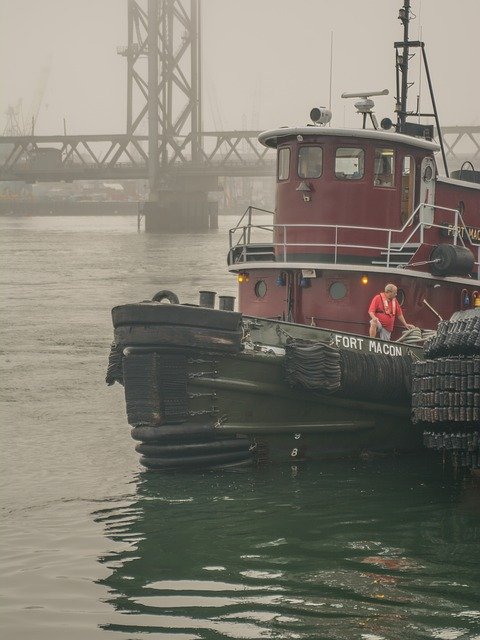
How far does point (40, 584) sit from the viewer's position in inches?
356

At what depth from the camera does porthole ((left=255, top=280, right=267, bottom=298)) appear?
48.8 ft

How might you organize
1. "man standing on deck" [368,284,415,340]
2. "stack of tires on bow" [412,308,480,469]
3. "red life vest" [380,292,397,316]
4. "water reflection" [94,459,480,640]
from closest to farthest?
"water reflection" [94,459,480,640]
"stack of tires on bow" [412,308,480,469]
"man standing on deck" [368,284,415,340]
"red life vest" [380,292,397,316]

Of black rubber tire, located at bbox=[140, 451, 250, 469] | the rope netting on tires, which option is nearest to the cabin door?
the rope netting on tires

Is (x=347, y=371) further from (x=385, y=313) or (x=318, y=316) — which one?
(x=318, y=316)

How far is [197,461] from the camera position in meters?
12.3

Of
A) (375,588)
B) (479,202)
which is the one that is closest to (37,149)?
(479,202)

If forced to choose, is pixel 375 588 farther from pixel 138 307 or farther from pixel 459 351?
pixel 138 307

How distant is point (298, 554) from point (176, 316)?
3.14 meters

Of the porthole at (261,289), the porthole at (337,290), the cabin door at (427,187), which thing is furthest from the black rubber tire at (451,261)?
the porthole at (261,289)

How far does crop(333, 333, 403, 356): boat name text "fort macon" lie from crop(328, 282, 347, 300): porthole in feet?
4.63

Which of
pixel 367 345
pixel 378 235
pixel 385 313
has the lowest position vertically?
pixel 367 345

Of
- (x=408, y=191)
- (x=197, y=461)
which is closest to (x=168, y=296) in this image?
(x=197, y=461)

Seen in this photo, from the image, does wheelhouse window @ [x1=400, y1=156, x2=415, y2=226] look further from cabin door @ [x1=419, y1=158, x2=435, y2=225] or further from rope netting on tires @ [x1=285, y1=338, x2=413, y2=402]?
rope netting on tires @ [x1=285, y1=338, x2=413, y2=402]

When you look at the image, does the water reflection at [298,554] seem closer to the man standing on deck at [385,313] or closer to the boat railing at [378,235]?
the man standing on deck at [385,313]
